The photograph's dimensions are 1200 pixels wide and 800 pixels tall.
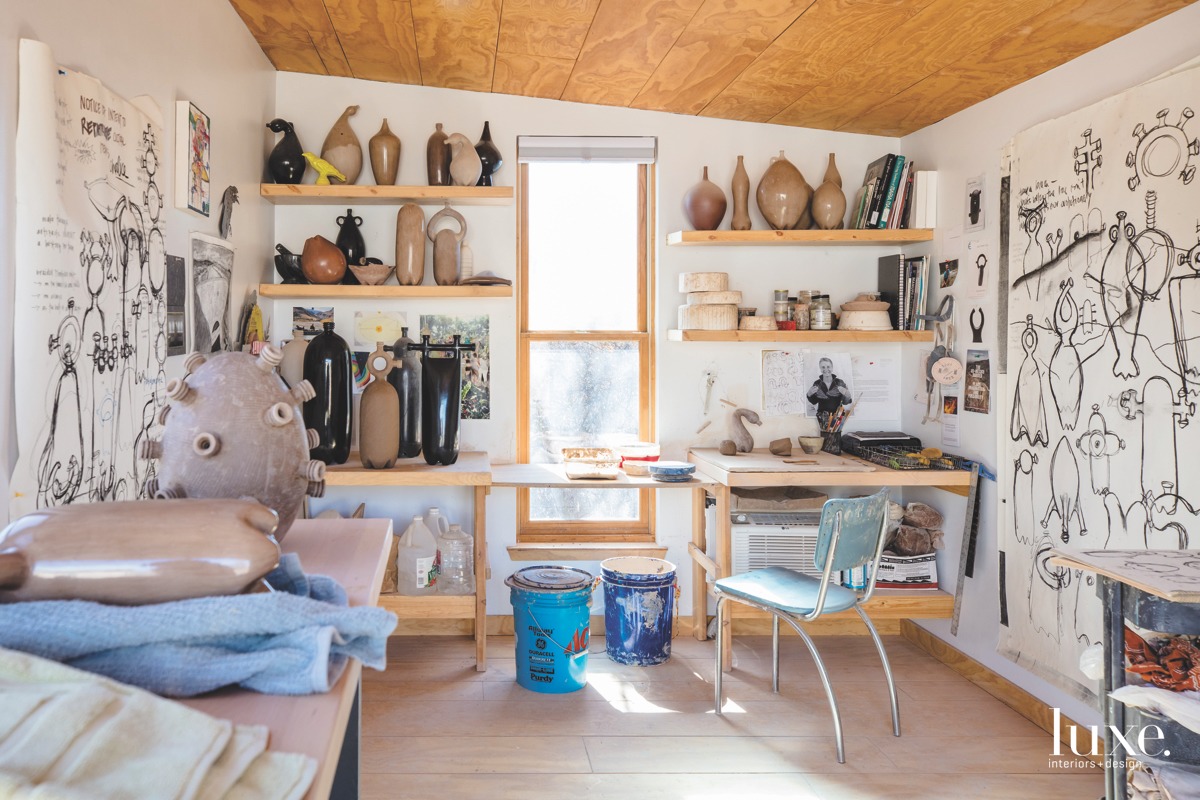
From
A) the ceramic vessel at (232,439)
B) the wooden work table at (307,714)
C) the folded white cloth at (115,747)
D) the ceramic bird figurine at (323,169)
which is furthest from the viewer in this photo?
the ceramic bird figurine at (323,169)

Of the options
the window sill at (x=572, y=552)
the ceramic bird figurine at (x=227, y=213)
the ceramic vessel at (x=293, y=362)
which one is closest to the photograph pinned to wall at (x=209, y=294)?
the ceramic bird figurine at (x=227, y=213)

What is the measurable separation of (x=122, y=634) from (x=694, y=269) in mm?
3442

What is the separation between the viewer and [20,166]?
1.76 meters

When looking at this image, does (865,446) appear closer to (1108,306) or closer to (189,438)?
(1108,306)

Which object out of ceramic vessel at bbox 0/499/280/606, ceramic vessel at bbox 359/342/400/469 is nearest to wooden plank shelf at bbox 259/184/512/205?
ceramic vessel at bbox 359/342/400/469

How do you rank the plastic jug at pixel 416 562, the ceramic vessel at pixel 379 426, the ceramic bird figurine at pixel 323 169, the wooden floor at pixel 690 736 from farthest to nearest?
the ceramic bird figurine at pixel 323 169, the plastic jug at pixel 416 562, the ceramic vessel at pixel 379 426, the wooden floor at pixel 690 736

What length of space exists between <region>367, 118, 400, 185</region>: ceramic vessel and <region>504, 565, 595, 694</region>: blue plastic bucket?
181cm

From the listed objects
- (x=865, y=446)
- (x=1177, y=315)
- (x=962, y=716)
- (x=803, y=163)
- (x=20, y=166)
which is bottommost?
(x=962, y=716)

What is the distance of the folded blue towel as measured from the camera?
28.2 inches

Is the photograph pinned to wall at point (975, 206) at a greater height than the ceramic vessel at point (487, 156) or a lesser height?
lesser

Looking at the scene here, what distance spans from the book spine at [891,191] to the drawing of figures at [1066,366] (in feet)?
3.38

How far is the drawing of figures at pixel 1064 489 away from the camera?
2.79 m

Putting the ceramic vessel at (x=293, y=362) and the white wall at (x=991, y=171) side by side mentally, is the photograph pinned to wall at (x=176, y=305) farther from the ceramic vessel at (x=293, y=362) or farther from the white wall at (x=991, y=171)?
the white wall at (x=991, y=171)

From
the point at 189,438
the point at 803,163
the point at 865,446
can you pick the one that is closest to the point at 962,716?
the point at 865,446
